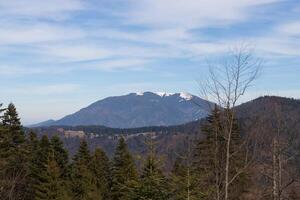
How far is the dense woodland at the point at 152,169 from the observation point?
709 inches

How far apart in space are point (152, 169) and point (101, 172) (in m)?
29.0

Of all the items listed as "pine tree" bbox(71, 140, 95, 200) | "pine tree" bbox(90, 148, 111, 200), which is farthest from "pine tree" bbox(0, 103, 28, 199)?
"pine tree" bbox(90, 148, 111, 200)

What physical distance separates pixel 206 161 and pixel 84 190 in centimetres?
991

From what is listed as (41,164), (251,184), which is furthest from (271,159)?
(41,164)

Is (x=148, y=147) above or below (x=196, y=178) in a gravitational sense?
above

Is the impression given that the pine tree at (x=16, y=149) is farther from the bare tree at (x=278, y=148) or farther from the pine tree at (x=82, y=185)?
the bare tree at (x=278, y=148)

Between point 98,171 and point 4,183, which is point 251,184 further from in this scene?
point 4,183

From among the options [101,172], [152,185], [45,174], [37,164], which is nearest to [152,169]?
[152,185]

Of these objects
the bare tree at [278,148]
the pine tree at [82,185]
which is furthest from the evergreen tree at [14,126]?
the bare tree at [278,148]

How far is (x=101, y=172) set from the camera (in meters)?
46.2

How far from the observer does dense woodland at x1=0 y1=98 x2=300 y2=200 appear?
18016 millimetres

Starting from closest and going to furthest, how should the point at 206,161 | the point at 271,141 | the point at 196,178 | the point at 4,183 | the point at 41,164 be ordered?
the point at 196,178 → the point at 271,141 → the point at 4,183 → the point at 206,161 → the point at 41,164

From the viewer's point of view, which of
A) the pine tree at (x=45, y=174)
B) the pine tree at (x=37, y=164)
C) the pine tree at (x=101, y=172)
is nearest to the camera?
the pine tree at (x=45, y=174)

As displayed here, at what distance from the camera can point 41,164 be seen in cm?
4097
